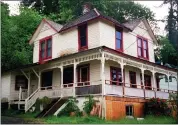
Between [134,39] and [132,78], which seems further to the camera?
[134,39]

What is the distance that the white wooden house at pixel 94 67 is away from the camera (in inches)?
742

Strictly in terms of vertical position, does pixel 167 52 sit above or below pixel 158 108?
above

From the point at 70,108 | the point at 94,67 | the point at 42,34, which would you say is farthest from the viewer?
the point at 42,34

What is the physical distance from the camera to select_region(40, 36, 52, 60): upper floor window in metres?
26.0

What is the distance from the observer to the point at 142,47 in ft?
86.0

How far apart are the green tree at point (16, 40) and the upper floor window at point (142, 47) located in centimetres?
1284

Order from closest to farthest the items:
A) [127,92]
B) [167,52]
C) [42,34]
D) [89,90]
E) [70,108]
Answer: [89,90]
[70,108]
[127,92]
[42,34]
[167,52]

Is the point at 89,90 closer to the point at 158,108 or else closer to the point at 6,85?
the point at 158,108

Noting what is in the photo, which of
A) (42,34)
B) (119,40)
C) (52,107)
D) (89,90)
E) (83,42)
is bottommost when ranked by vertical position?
(52,107)

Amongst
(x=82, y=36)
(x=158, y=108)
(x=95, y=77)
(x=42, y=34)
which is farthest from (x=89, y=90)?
(x=42, y=34)

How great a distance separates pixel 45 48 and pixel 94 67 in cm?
710

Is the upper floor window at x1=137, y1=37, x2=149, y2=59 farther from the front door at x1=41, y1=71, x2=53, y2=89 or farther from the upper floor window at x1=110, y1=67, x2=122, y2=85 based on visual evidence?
the front door at x1=41, y1=71, x2=53, y2=89

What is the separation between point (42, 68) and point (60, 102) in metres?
4.82

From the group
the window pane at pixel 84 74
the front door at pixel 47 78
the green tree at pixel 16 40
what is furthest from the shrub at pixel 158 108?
the green tree at pixel 16 40
